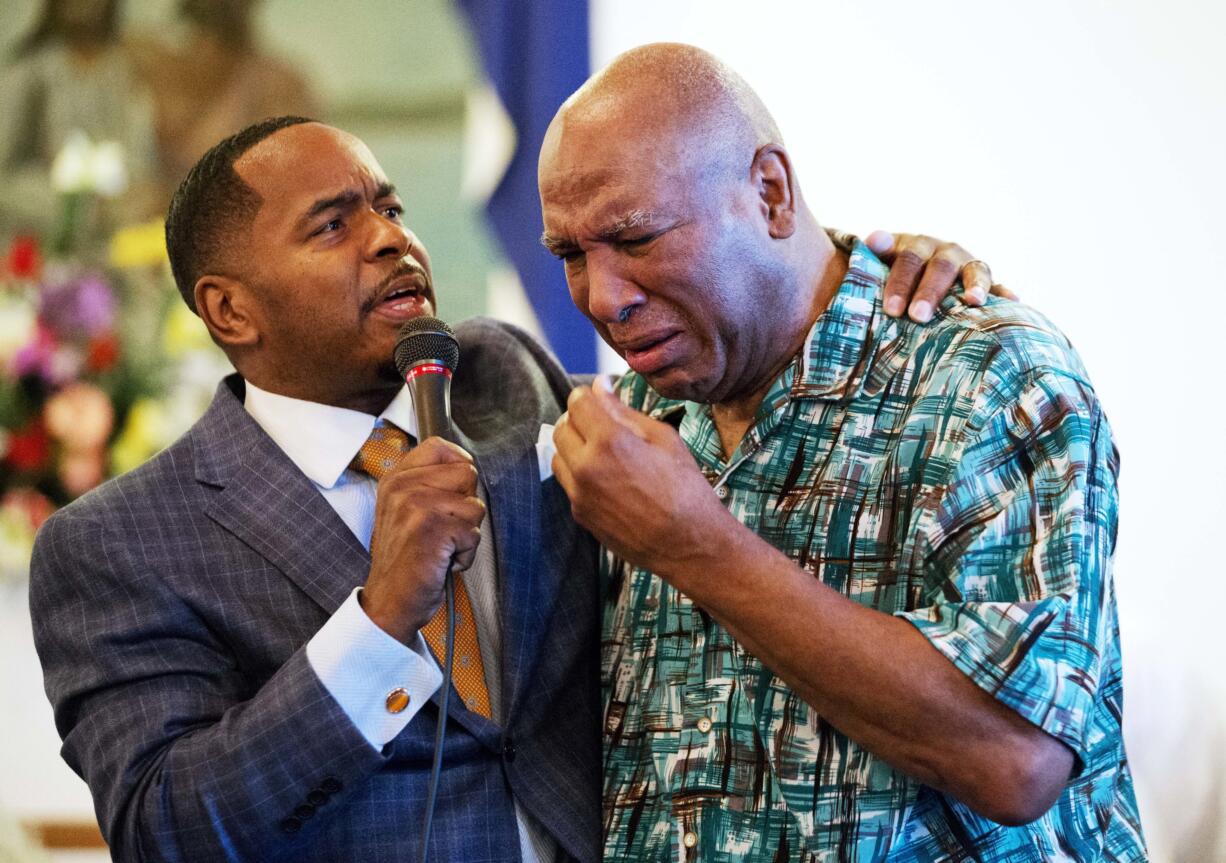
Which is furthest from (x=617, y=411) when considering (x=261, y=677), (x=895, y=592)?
(x=261, y=677)

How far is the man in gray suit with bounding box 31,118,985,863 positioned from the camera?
159 cm

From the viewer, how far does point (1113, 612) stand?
161 centimetres

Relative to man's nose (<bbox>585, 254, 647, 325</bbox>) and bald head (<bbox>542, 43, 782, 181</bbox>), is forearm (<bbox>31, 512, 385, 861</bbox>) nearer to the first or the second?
man's nose (<bbox>585, 254, 647, 325</bbox>)

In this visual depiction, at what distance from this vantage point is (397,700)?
1.61 meters

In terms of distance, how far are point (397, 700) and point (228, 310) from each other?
2.39 ft

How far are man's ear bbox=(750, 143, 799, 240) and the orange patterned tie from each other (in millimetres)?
612

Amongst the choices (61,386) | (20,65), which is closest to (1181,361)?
(61,386)

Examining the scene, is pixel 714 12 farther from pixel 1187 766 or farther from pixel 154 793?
pixel 154 793

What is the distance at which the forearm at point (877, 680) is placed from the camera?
1371mm

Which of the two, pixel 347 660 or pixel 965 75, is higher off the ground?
pixel 965 75

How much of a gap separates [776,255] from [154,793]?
1.00 meters

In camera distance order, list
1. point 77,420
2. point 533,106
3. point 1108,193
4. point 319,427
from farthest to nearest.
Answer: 1. point 77,420
2. point 533,106
3. point 1108,193
4. point 319,427

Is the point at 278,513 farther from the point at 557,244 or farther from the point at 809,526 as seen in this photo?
the point at 809,526

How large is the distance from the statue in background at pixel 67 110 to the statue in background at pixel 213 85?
2.4 inches
